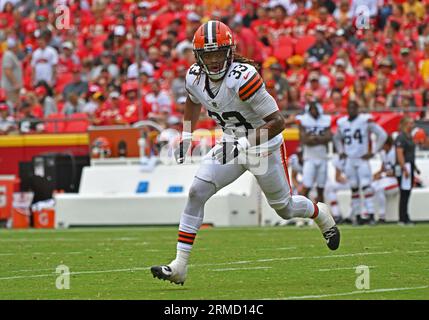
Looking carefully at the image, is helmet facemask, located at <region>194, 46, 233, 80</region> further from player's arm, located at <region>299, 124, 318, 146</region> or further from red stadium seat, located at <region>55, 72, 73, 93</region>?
red stadium seat, located at <region>55, 72, 73, 93</region>

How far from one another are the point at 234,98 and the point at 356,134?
8.35 metres

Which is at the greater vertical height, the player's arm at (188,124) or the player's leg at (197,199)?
the player's arm at (188,124)

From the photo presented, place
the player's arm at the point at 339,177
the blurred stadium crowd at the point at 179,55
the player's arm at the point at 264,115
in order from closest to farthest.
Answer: the player's arm at the point at 264,115
the player's arm at the point at 339,177
the blurred stadium crowd at the point at 179,55

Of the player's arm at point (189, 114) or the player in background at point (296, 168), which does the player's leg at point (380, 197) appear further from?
the player's arm at point (189, 114)

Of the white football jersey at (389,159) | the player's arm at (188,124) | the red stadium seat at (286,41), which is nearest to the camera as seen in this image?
the player's arm at (188,124)

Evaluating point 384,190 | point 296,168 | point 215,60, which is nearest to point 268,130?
point 215,60

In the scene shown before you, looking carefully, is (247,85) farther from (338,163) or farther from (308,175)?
(338,163)

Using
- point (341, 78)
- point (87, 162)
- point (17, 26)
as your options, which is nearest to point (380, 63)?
point (341, 78)

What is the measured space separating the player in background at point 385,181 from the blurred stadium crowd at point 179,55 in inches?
28.1

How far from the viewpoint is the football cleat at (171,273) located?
730cm

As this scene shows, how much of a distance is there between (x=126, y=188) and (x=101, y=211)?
1.91 feet

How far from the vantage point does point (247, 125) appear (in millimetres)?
8070

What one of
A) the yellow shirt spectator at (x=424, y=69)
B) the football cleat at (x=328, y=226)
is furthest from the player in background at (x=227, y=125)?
the yellow shirt spectator at (x=424, y=69)

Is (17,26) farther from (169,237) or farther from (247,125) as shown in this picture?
(247,125)
